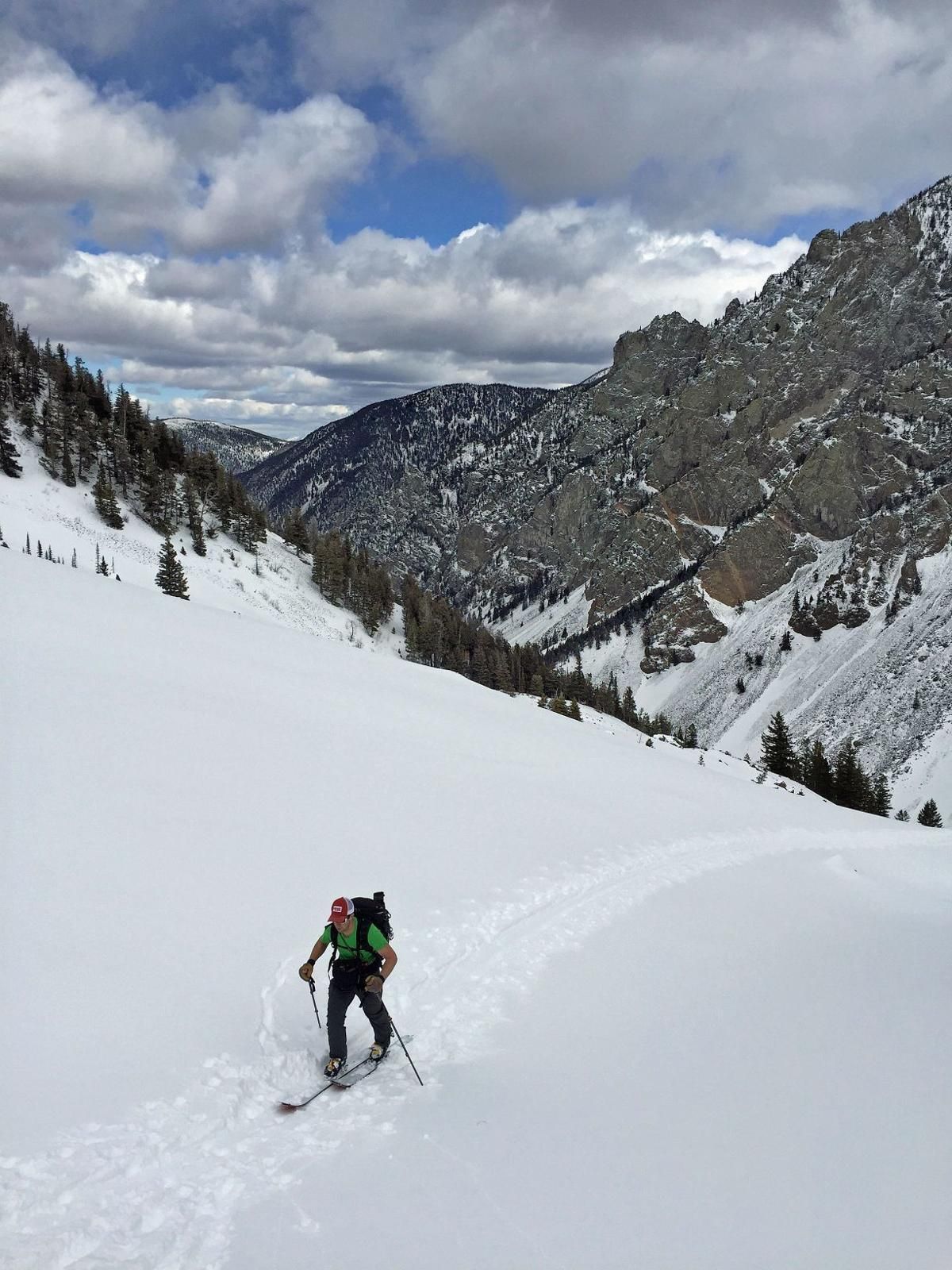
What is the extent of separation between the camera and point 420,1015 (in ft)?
30.1

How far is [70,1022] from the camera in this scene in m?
7.19

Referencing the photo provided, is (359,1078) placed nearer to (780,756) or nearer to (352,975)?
(352,975)

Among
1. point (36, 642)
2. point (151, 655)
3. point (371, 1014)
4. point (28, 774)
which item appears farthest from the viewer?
point (151, 655)

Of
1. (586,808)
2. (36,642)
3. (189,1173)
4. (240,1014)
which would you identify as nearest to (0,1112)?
(189,1173)

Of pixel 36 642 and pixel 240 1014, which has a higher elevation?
pixel 36 642

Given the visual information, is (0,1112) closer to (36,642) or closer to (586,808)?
(36,642)

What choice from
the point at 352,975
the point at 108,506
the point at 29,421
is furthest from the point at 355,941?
the point at 29,421

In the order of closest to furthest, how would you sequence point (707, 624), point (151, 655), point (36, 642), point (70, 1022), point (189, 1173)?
point (189, 1173), point (70, 1022), point (36, 642), point (151, 655), point (707, 624)

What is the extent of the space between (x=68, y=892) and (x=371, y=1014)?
14.7 ft

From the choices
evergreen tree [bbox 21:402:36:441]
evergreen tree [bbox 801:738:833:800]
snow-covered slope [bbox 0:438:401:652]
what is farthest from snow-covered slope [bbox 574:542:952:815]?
evergreen tree [bbox 21:402:36:441]

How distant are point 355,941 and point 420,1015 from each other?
2.15 metres

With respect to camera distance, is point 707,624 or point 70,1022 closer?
point 70,1022

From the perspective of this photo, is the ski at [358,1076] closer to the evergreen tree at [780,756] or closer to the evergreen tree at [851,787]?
the evergreen tree at [851,787]

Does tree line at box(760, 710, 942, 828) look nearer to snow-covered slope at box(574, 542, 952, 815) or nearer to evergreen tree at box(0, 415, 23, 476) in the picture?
snow-covered slope at box(574, 542, 952, 815)
